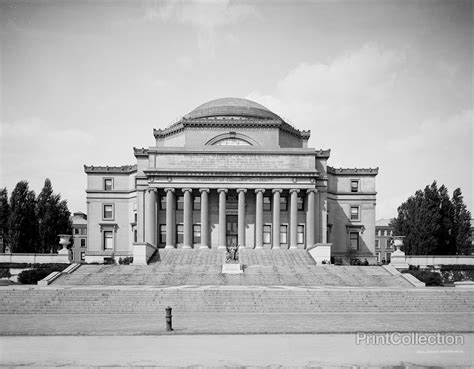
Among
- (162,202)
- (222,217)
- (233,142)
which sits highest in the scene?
(233,142)

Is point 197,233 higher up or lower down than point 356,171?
Result: lower down

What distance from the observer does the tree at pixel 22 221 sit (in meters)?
69.4

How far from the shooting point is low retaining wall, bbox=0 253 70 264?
53406 mm

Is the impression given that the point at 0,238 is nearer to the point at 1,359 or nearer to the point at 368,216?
the point at 368,216

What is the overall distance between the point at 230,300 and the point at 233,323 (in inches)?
288

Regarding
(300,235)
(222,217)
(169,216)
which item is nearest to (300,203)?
(300,235)

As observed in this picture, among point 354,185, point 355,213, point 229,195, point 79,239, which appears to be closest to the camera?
point 229,195

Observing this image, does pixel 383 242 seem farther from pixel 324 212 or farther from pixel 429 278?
pixel 429 278

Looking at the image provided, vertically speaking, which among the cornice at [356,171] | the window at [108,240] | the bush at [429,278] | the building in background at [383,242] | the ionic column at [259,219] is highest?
the cornice at [356,171]

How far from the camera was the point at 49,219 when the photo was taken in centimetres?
7544

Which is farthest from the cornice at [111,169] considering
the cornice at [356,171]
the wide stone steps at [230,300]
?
the wide stone steps at [230,300]

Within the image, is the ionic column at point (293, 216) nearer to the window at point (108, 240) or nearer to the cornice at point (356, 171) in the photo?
the cornice at point (356, 171)

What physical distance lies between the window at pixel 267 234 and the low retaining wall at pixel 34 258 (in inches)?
880

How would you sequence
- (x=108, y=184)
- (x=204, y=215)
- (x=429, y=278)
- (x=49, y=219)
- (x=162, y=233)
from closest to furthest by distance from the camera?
(x=429, y=278) → (x=204, y=215) → (x=162, y=233) → (x=108, y=184) → (x=49, y=219)
